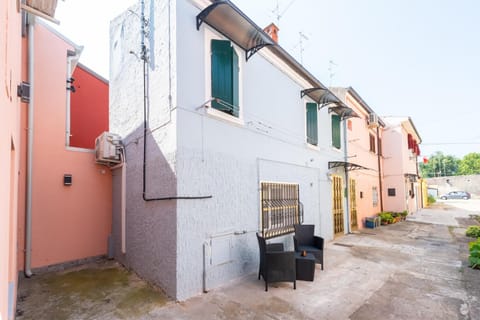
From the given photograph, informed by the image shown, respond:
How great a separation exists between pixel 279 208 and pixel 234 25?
4591 mm

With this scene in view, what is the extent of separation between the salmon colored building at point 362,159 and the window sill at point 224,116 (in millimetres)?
6557

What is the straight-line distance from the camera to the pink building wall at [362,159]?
460 inches

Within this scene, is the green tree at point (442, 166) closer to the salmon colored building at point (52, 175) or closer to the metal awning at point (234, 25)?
the metal awning at point (234, 25)

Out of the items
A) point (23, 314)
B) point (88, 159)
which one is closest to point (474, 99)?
point (88, 159)

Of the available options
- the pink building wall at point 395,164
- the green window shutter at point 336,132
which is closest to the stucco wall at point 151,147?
the green window shutter at point 336,132

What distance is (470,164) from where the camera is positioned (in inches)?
1982

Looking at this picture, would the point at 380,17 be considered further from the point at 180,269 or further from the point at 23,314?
the point at 23,314

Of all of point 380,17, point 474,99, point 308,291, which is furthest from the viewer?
point 474,99

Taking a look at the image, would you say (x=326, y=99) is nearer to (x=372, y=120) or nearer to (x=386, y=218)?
(x=372, y=120)

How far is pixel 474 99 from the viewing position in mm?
15742

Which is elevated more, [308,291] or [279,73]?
[279,73]

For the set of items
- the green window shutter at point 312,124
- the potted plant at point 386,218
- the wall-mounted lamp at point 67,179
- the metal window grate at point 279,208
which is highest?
the green window shutter at point 312,124

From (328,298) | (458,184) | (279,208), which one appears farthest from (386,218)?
(458,184)

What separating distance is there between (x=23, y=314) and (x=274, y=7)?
9662mm
